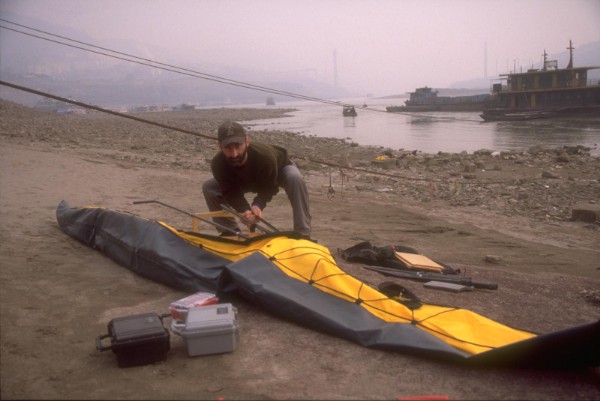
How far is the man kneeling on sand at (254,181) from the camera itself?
471 centimetres

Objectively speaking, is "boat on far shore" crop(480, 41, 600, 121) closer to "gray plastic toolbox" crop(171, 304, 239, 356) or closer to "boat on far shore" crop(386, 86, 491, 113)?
"boat on far shore" crop(386, 86, 491, 113)

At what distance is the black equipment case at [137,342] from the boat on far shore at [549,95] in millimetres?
43506

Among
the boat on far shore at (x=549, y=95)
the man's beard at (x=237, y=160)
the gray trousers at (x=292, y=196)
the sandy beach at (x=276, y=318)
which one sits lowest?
the sandy beach at (x=276, y=318)

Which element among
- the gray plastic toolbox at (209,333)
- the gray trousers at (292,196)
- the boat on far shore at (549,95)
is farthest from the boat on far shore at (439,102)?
the gray plastic toolbox at (209,333)

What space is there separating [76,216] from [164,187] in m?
3.88

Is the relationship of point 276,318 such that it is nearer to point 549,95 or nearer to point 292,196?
point 292,196

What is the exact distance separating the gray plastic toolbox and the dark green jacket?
1.98m

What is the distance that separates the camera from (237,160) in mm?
4598

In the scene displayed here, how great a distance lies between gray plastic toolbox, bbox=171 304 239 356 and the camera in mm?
2896

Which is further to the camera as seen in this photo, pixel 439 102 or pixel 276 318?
pixel 439 102

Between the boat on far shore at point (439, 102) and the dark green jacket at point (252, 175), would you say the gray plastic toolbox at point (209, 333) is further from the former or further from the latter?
the boat on far shore at point (439, 102)

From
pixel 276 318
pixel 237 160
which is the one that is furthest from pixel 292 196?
pixel 276 318

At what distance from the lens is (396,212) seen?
8.72 meters

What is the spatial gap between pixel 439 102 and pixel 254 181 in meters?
59.8
